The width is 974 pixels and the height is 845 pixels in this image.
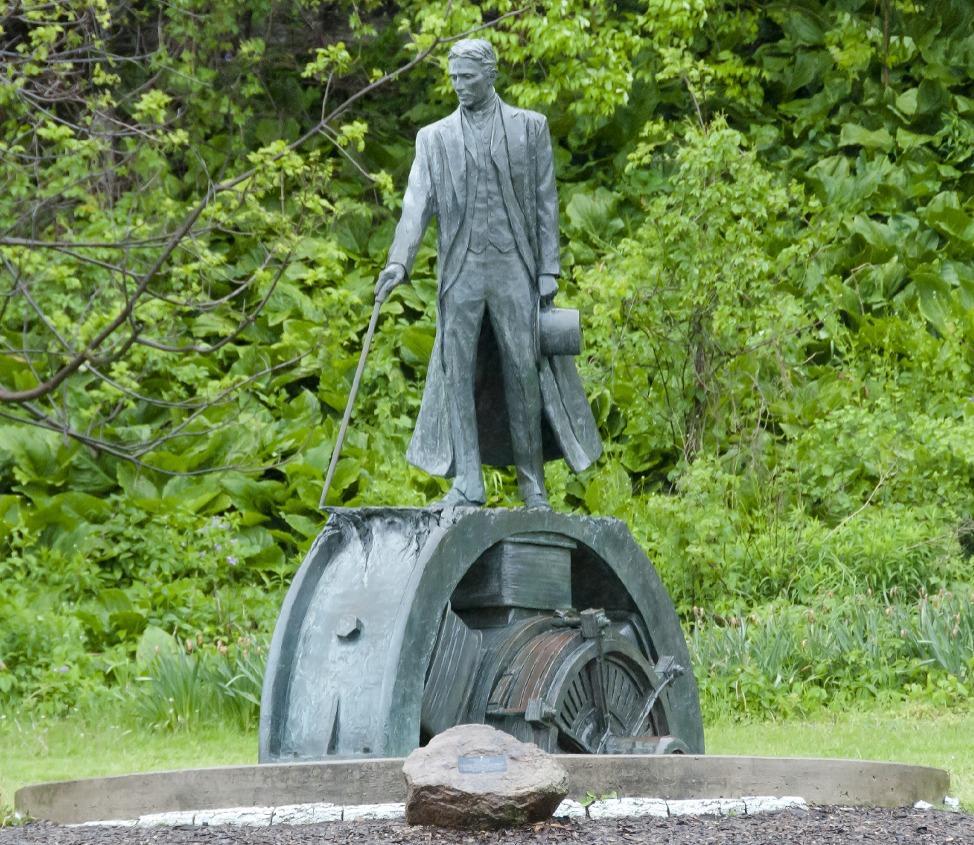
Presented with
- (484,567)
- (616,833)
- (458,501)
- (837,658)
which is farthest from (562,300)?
(616,833)

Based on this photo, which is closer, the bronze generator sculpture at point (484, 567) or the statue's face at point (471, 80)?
the bronze generator sculpture at point (484, 567)

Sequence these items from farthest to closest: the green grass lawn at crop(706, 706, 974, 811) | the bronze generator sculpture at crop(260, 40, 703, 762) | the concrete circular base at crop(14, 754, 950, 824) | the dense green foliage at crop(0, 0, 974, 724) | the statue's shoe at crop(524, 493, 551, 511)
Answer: the dense green foliage at crop(0, 0, 974, 724), the green grass lawn at crop(706, 706, 974, 811), the statue's shoe at crop(524, 493, 551, 511), the bronze generator sculpture at crop(260, 40, 703, 762), the concrete circular base at crop(14, 754, 950, 824)

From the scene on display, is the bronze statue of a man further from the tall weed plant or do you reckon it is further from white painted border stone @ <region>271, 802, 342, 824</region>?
the tall weed plant

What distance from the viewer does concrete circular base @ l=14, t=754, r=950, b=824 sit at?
5.21 metres

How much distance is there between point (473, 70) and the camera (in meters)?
6.74

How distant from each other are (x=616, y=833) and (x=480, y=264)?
266cm

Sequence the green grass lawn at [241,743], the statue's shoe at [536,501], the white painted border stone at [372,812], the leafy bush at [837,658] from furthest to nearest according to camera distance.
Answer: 1. the leafy bush at [837,658]
2. the green grass lawn at [241,743]
3. the statue's shoe at [536,501]
4. the white painted border stone at [372,812]

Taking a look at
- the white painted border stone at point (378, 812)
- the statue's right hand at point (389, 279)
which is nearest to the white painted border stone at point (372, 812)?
the white painted border stone at point (378, 812)

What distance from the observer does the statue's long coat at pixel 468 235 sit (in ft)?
22.3

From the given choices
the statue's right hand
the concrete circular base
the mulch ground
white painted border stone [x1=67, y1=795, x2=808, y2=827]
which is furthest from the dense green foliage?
the mulch ground

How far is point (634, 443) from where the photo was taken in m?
13.5

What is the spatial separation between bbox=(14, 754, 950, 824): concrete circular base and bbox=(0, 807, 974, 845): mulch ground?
0.55ft

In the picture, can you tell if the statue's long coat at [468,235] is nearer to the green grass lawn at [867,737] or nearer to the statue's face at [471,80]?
the statue's face at [471,80]

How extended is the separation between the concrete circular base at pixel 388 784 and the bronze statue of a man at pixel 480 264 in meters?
1.65
